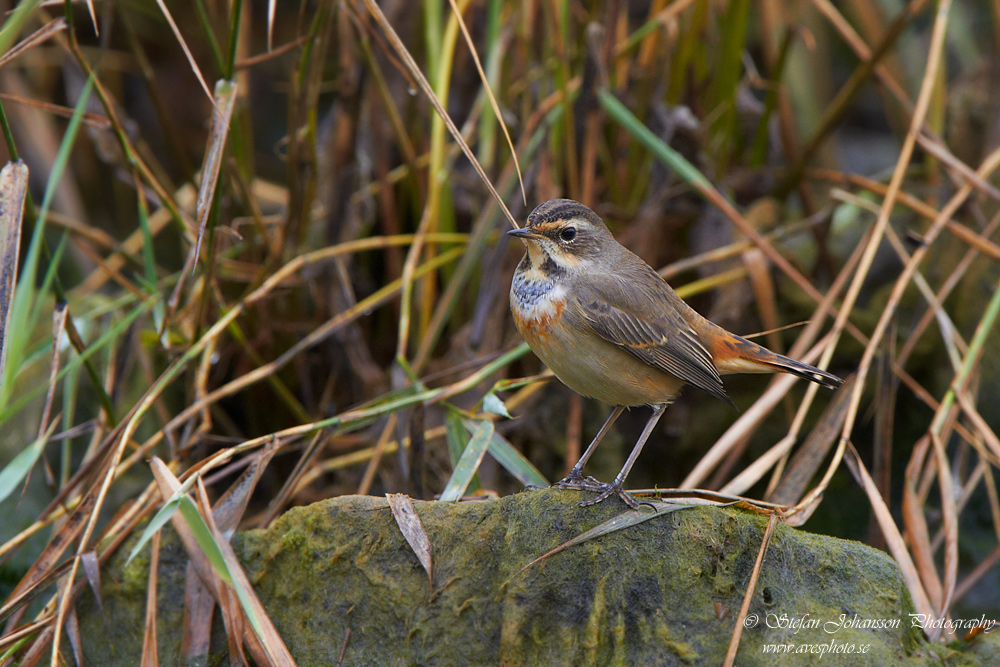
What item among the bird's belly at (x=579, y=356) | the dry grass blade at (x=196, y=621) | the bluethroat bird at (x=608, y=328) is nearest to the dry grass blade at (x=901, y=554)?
the bluethroat bird at (x=608, y=328)

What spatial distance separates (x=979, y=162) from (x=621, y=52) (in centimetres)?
269

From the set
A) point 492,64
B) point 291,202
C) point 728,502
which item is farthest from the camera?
point 492,64

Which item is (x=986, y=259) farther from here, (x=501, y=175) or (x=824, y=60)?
(x=824, y=60)

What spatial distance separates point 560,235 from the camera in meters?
3.93

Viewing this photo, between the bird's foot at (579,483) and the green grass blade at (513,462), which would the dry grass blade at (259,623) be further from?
the green grass blade at (513,462)

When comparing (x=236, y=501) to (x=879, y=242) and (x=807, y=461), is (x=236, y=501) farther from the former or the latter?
(x=879, y=242)

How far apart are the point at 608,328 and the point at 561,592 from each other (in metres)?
1.18

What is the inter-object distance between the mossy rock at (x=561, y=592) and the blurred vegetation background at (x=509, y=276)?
67 cm

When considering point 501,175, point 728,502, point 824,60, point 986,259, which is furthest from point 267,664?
point 824,60

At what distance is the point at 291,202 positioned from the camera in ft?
15.9

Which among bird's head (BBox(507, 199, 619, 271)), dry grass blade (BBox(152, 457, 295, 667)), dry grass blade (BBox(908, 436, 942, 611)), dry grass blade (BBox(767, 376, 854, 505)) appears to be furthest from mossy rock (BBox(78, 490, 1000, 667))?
bird's head (BBox(507, 199, 619, 271))

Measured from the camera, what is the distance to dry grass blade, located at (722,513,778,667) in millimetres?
2828

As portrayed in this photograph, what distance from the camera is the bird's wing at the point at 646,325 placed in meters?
3.72

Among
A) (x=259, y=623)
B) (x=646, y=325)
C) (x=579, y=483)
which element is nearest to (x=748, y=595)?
(x=579, y=483)
